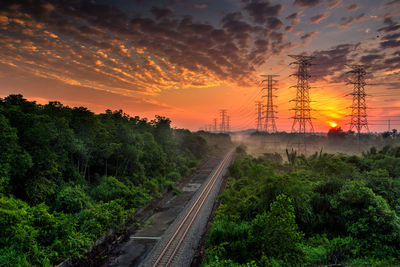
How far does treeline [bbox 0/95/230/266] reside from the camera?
13594 mm

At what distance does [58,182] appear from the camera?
68.0 ft

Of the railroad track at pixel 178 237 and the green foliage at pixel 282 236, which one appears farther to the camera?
the railroad track at pixel 178 237

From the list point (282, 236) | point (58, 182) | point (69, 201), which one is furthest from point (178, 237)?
point (58, 182)

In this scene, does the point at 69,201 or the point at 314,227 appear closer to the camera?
the point at 314,227

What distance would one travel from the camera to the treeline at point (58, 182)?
13.6 metres

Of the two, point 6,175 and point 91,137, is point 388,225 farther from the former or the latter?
point 91,137

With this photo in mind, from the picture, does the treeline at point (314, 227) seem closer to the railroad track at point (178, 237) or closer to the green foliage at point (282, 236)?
the green foliage at point (282, 236)

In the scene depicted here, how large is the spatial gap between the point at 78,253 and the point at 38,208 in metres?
4.70

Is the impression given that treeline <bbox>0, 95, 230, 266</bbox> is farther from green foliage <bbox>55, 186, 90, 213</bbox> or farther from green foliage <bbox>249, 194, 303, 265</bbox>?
green foliage <bbox>249, 194, 303, 265</bbox>

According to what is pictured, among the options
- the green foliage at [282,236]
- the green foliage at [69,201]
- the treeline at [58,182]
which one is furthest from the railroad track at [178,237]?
the green foliage at [69,201]

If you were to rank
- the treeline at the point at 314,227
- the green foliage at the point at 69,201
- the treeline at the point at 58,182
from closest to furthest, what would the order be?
the treeline at the point at 314,227 → the treeline at the point at 58,182 → the green foliage at the point at 69,201

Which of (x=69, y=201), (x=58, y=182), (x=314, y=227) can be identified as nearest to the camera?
(x=314, y=227)

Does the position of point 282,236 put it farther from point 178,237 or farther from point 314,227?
point 178,237

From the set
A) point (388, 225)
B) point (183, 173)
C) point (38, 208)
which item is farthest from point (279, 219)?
point (183, 173)
